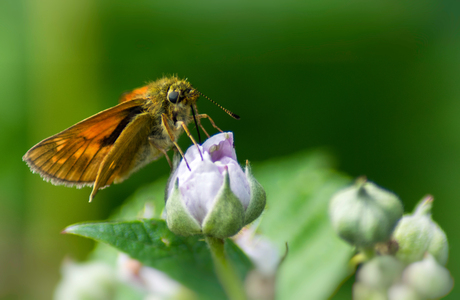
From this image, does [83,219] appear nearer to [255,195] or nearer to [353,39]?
[353,39]

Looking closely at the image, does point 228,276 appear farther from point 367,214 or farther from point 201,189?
point 367,214

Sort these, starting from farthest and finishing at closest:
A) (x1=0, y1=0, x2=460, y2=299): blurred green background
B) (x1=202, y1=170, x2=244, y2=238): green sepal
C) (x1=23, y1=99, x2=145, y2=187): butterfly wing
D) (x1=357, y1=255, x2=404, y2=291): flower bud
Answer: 1. (x1=0, y1=0, x2=460, y2=299): blurred green background
2. (x1=23, y1=99, x2=145, y2=187): butterfly wing
3. (x1=357, y1=255, x2=404, y2=291): flower bud
4. (x1=202, y1=170, x2=244, y2=238): green sepal

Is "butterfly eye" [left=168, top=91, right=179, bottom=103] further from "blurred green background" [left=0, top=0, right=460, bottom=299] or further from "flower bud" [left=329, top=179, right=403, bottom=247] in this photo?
"blurred green background" [left=0, top=0, right=460, bottom=299]

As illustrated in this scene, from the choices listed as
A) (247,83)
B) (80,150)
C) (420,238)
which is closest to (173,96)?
(80,150)

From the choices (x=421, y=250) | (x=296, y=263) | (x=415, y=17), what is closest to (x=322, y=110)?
(x=415, y=17)

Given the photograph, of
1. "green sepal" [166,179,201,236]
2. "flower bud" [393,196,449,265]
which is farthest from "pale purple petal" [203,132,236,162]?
"flower bud" [393,196,449,265]

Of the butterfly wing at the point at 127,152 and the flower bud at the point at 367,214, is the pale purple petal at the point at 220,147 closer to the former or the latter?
the flower bud at the point at 367,214

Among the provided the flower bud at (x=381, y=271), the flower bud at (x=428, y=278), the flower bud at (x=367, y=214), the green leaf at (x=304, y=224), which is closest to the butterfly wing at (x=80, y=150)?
the green leaf at (x=304, y=224)
